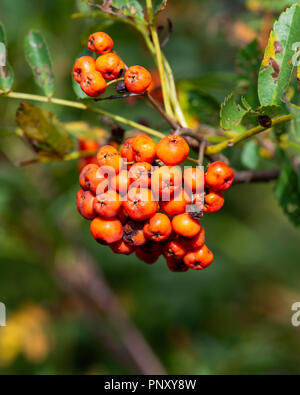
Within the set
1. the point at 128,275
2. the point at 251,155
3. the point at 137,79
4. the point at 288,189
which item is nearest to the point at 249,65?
the point at 251,155

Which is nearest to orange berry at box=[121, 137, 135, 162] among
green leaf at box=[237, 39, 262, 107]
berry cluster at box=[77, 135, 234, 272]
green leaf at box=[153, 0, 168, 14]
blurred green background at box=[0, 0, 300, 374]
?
berry cluster at box=[77, 135, 234, 272]

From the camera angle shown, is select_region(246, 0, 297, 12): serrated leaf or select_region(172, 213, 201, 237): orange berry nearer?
select_region(172, 213, 201, 237): orange berry

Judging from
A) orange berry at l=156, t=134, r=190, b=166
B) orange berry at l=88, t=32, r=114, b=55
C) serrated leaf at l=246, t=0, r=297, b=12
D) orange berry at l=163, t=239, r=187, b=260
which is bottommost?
orange berry at l=163, t=239, r=187, b=260

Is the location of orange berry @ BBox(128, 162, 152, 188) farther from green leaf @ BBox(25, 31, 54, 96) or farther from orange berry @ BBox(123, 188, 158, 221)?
green leaf @ BBox(25, 31, 54, 96)

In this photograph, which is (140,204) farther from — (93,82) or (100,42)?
(100,42)

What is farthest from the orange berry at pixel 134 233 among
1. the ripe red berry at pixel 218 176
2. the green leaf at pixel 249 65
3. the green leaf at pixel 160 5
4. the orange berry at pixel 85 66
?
the green leaf at pixel 249 65

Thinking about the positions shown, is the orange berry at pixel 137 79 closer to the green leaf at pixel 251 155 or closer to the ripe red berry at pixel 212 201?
the ripe red berry at pixel 212 201
